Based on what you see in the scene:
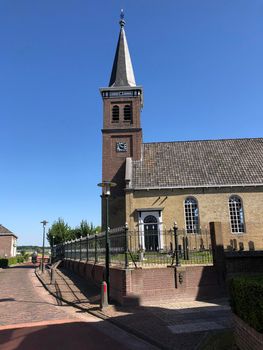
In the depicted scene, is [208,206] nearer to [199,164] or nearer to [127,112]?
[199,164]

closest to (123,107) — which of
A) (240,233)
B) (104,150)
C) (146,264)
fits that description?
(104,150)

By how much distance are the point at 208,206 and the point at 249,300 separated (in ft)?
79.2

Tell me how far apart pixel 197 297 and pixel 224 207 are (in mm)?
17270

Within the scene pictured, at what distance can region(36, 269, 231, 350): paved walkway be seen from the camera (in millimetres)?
8047

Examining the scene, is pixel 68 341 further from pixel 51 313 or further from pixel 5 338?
pixel 51 313

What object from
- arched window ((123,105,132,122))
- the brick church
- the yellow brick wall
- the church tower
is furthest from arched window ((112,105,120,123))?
the yellow brick wall

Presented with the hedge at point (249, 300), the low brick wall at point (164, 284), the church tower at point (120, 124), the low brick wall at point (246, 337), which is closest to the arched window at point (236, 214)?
the church tower at point (120, 124)

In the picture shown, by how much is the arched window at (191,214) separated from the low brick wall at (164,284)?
1600cm

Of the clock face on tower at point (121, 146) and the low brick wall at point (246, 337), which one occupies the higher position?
the clock face on tower at point (121, 146)

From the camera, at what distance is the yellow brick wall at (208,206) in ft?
95.8

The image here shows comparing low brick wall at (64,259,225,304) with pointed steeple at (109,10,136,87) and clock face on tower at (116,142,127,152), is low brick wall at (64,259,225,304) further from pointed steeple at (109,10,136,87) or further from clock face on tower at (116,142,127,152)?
pointed steeple at (109,10,136,87)

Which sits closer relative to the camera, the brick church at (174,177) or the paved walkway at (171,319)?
the paved walkway at (171,319)

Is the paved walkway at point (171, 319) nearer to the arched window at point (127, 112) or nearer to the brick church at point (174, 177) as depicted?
the brick church at point (174, 177)

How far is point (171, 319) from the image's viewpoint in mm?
10000
